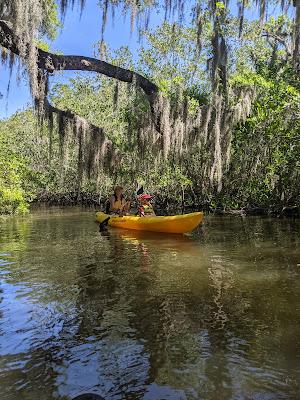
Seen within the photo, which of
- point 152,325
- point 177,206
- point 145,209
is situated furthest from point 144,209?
point 177,206

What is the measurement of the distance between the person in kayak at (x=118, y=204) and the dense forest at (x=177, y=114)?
123cm

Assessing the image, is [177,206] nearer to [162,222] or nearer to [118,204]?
[118,204]

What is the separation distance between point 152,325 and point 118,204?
11.7 metres

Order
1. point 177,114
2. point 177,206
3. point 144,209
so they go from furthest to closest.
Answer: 1. point 177,206
2. point 144,209
3. point 177,114

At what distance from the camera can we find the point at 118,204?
17.0m

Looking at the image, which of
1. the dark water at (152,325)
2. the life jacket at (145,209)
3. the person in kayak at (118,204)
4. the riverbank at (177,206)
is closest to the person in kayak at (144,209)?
the life jacket at (145,209)

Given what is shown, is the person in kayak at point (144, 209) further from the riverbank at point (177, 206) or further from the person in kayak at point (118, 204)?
the riverbank at point (177, 206)

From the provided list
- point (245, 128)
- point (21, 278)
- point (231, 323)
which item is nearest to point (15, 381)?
point (231, 323)

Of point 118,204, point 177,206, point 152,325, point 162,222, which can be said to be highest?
point 118,204

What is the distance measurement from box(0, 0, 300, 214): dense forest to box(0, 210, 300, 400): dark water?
232 cm

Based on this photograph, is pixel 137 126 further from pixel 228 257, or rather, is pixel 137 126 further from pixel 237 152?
pixel 237 152

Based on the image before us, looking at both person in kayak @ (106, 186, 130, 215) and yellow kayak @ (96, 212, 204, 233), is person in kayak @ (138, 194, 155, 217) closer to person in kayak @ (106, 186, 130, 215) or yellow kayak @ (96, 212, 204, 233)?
yellow kayak @ (96, 212, 204, 233)

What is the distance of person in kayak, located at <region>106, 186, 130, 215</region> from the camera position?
→ 16688 mm

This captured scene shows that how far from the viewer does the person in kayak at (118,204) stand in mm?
16688
